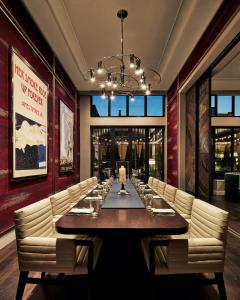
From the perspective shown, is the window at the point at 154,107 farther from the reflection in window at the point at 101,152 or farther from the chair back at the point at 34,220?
the chair back at the point at 34,220

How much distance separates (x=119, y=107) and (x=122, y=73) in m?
4.99

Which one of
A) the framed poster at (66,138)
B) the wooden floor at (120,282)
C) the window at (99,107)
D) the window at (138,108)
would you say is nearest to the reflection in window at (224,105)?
the window at (138,108)

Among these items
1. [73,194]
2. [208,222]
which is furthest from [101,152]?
[208,222]

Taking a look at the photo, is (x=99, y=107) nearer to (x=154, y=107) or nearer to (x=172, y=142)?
(x=154, y=107)

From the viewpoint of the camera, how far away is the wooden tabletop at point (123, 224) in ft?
5.83

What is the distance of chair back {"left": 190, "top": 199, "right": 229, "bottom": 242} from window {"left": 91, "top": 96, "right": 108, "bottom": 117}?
6580mm

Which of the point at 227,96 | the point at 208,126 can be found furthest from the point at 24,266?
the point at 227,96

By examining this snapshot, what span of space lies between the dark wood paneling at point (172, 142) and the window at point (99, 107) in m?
2.27

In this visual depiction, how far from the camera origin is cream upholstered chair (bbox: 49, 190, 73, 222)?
9.01 feet

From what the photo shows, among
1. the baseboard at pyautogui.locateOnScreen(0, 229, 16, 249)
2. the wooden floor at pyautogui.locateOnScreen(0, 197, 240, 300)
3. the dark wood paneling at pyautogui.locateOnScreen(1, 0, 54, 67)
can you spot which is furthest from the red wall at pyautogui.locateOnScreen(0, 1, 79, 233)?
the wooden floor at pyautogui.locateOnScreen(0, 197, 240, 300)

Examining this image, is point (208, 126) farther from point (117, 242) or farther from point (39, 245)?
point (39, 245)

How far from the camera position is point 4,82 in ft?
10.4

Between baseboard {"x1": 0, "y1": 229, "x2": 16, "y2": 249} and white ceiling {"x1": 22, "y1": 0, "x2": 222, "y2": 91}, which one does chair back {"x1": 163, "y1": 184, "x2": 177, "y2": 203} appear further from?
white ceiling {"x1": 22, "y1": 0, "x2": 222, "y2": 91}

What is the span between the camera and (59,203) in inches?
114
